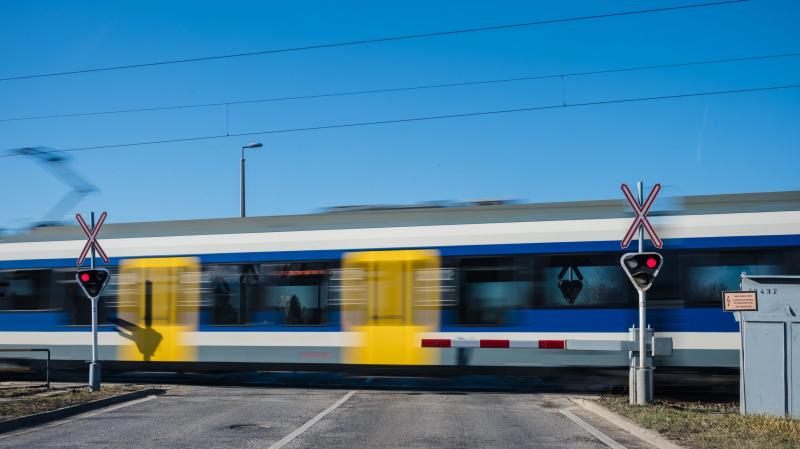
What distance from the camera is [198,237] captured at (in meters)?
16.4

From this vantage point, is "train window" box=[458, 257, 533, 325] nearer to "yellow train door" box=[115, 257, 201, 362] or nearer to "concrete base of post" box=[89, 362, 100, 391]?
"yellow train door" box=[115, 257, 201, 362]

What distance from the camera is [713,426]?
9609mm

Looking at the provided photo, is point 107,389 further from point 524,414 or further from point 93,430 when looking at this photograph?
point 524,414

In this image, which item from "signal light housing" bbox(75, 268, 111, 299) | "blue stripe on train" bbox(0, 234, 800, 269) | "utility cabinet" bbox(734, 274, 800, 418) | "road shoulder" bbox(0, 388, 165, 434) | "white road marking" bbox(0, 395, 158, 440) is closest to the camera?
"white road marking" bbox(0, 395, 158, 440)

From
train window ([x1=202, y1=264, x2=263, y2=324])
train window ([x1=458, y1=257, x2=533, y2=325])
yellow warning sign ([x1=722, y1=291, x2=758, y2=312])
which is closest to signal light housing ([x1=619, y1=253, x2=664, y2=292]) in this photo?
yellow warning sign ([x1=722, y1=291, x2=758, y2=312])

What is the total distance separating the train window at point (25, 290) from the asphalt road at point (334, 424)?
15.7 ft

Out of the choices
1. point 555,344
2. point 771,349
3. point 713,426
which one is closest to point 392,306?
point 555,344

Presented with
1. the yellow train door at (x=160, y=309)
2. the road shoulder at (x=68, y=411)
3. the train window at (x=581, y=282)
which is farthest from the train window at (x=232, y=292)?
the train window at (x=581, y=282)

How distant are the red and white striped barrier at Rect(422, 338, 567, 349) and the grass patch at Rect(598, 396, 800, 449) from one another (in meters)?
2.13

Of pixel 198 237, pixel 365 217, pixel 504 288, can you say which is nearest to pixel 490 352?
pixel 504 288

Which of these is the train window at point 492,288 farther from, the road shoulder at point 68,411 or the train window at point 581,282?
the road shoulder at point 68,411

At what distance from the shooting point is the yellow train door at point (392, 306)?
48.7 feet

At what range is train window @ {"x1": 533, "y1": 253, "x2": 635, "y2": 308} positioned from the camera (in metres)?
14.0

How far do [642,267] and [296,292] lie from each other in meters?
6.74
